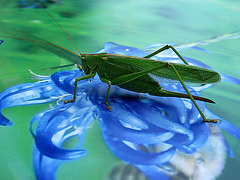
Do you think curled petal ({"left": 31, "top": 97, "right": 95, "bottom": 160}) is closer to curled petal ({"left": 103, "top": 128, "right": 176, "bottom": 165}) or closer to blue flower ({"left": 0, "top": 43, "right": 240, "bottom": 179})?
blue flower ({"left": 0, "top": 43, "right": 240, "bottom": 179})

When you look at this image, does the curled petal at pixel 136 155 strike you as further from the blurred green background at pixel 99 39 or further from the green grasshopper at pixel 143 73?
the green grasshopper at pixel 143 73

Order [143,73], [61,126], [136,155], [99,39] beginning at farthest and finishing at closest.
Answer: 1. [99,39]
2. [143,73]
3. [61,126]
4. [136,155]

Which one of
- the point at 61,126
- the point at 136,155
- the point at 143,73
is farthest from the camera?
the point at 143,73

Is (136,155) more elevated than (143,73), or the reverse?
(143,73)

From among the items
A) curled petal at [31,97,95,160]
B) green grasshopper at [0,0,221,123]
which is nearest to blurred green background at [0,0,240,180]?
curled petal at [31,97,95,160]

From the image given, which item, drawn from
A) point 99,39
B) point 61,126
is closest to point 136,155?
point 61,126

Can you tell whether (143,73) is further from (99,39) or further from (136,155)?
(99,39)

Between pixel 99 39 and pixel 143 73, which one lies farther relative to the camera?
pixel 99 39
